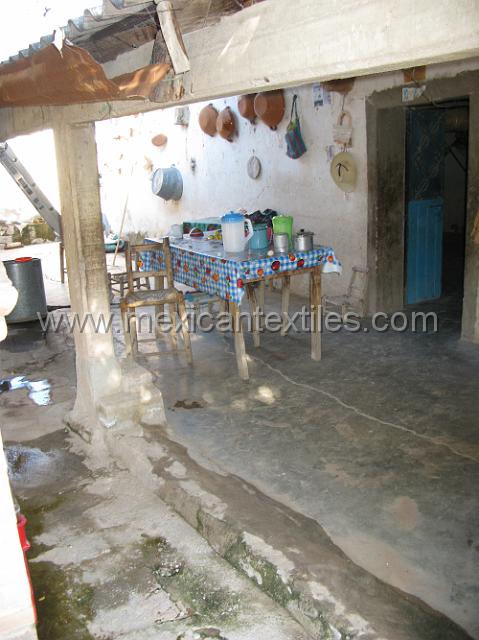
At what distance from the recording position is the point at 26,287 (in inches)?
345

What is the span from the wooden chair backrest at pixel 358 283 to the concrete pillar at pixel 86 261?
3.76 m

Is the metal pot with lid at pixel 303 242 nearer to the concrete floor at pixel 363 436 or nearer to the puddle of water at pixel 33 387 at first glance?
the concrete floor at pixel 363 436

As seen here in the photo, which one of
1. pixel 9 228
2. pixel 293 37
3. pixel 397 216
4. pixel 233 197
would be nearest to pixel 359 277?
pixel 397 216

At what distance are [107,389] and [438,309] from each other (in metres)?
4.59

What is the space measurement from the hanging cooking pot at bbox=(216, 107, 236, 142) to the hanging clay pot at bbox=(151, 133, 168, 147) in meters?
2.54

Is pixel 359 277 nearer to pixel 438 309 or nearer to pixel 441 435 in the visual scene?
pixel 438 309

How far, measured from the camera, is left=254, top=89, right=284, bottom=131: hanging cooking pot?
8617mm

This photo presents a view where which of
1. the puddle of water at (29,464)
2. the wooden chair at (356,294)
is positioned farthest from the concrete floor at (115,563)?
the wooden chair at (356,294)

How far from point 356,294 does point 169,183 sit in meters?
5.28

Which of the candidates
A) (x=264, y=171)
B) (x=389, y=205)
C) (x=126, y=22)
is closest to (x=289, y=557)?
(x=126, y=22)

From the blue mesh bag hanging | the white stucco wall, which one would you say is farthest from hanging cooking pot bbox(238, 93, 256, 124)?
the blue mesh bag hanging

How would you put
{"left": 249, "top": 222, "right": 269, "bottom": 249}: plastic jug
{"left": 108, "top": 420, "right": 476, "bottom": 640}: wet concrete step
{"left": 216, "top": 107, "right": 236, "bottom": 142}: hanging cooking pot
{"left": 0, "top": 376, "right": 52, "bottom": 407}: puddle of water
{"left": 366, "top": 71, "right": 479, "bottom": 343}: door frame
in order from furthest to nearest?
{"left": 216, "top": 107, "right": 236, "bottom": 142}: hanging cooking pot < {"left": 366, "top": 71, "right": 479, "bottom": 343}: door frame < {"left": 249, "top": 222, "right": 269, "bottom": 249}: plastic jug < {"left": 0, "top": 376, "right": 52, "bottom": 407}: puddle of water < {"left": 108, "top": 420, "right": 476, "bottom": 640}: wet concrete step

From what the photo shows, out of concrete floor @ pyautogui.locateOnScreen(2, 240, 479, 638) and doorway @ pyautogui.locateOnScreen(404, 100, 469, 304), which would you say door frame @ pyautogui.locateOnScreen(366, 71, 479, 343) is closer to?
doorway @ pyautogui.locateOnScreen(404, 100, 469, 304)

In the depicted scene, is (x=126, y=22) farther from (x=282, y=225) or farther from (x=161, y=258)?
(x=161, y=258)
